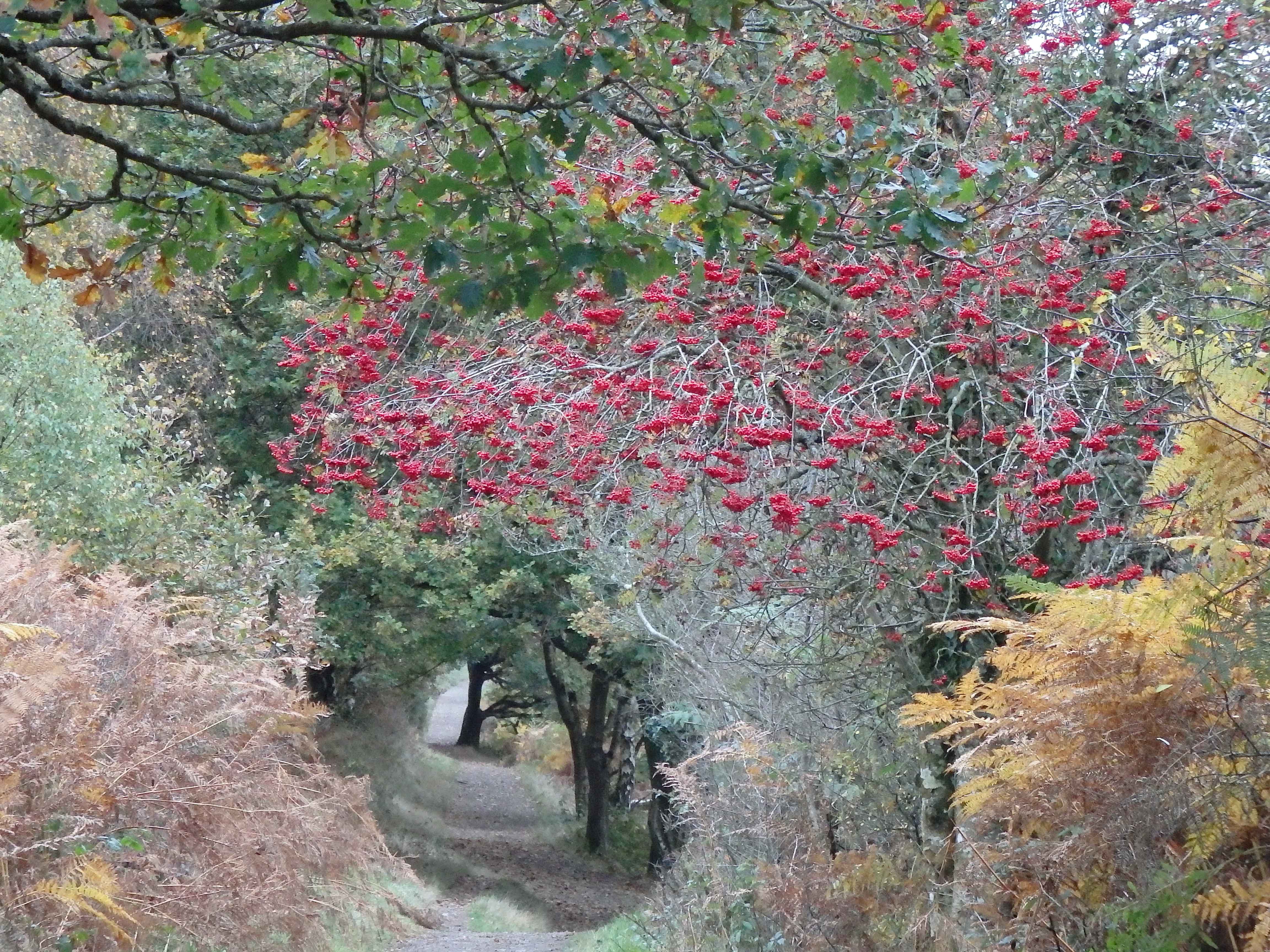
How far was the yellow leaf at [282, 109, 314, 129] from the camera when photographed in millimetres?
4457

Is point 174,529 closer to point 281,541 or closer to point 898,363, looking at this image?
point 281,541

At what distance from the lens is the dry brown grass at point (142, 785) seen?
224 inches

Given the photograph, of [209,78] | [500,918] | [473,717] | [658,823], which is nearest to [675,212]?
[209,78]

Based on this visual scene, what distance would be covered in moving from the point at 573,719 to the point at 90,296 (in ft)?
70.4

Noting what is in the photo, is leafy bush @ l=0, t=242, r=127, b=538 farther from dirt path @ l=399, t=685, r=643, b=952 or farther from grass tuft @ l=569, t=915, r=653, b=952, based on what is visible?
grass tuft @ l=569, t=915, r=653, b=952

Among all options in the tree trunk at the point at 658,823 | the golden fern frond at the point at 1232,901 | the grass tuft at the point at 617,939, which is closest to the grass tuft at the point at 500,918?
the grass tuft at the point at 617,939

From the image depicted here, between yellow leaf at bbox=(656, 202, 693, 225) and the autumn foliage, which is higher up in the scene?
yellow leaf at bbox=(656, 202, 693, 225)

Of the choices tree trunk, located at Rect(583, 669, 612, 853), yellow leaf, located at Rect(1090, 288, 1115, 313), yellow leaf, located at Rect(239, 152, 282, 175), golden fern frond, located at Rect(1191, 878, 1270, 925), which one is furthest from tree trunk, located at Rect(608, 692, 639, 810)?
golden fern frond, located at Rect(1191, 878, 1270, 925)

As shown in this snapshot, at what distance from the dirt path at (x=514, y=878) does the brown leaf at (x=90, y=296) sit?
31.9 ft

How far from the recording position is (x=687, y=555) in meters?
9.13

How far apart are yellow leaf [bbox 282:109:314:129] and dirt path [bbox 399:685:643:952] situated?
33.6 feet

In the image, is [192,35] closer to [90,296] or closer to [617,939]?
[90,296]

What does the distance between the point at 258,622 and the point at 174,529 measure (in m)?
1.57

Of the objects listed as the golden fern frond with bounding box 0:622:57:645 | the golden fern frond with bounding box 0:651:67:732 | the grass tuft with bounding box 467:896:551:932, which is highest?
the golden fern frond with bounding box 0:622:57:645
